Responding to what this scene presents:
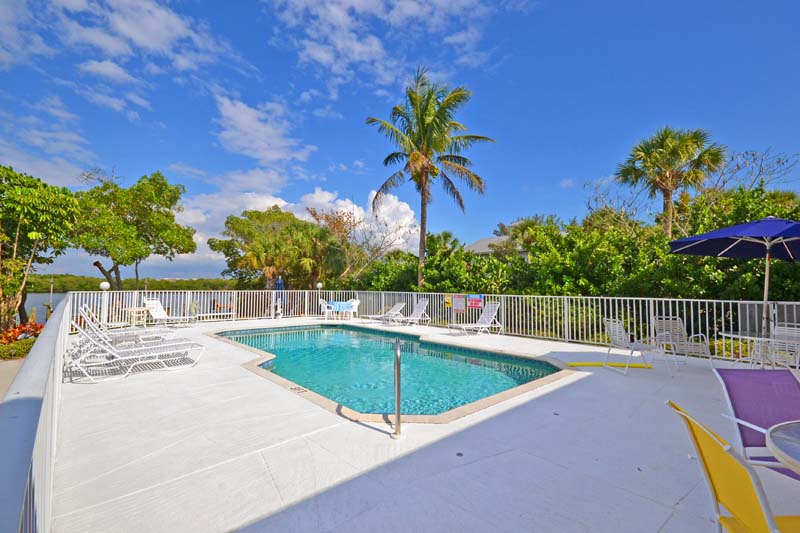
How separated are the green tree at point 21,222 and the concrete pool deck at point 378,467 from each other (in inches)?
345

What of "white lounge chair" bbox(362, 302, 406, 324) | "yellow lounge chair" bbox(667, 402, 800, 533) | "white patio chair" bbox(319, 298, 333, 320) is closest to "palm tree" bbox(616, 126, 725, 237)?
"white lounge chair" bbox(362, 302, 406, 324)

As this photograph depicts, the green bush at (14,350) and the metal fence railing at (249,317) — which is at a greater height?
the metal fence railing at (249,317)

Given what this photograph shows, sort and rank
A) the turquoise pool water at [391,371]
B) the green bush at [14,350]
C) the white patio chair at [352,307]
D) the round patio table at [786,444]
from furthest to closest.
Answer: the white patio chair at [352,307] < the green bush at [14,350] < the turquoise pool water at [391,371] < the round patio table at [786,444]

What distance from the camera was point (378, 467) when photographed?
9.53 feet

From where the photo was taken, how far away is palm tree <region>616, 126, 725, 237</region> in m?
13.3

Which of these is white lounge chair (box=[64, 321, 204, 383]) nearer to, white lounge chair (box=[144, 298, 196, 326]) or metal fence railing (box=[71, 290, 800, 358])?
white lounge chair (box=[144, 298, 196, 326])

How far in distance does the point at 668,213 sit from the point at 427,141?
347 inches

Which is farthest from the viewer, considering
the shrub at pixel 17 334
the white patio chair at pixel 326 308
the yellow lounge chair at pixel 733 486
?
the white patio chair at pixel 326 308

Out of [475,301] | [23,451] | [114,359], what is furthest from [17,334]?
[23,451]

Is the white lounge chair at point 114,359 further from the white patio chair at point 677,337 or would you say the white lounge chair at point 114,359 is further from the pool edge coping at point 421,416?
the white patio chair at point 677,337

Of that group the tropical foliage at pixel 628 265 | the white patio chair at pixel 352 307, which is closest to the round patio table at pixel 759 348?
the tropical foliage at pixel 628 265

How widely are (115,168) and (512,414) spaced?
82.2 ft

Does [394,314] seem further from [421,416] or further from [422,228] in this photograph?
[421,416]

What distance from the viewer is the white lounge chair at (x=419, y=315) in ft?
41.7
